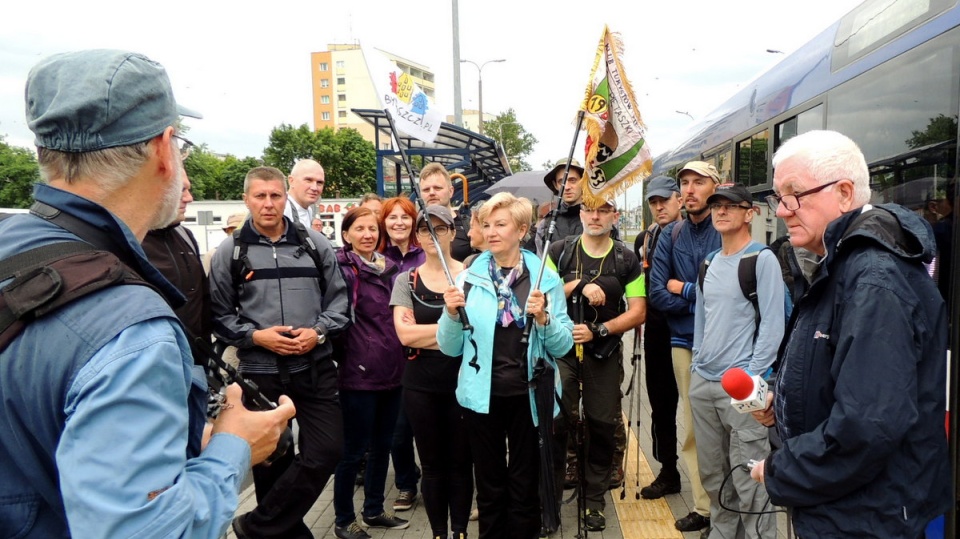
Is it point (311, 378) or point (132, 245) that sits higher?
point (132, 245)

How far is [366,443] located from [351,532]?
1.92ft

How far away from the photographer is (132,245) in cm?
128

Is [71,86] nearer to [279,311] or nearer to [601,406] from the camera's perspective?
[279,311]

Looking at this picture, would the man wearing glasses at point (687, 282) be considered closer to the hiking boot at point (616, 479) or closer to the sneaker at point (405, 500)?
the hiking boot at point (616, 479)

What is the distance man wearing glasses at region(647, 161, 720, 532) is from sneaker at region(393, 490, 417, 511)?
1957 millimetres

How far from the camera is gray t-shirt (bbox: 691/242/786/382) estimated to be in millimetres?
3332

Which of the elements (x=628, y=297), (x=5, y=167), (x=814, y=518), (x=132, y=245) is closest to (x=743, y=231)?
(x=628, y=297)

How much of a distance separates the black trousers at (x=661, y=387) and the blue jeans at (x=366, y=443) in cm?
203

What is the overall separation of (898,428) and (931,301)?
1.44ft

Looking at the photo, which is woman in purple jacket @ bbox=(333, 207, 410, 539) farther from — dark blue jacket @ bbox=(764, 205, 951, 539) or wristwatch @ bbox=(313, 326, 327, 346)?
dark blue jacket @ bbox=(764, 205, 951, 539)

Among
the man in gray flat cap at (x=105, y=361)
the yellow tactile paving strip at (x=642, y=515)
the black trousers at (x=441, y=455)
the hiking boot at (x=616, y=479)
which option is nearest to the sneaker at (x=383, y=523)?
the black trousers at (x=441, y=455)

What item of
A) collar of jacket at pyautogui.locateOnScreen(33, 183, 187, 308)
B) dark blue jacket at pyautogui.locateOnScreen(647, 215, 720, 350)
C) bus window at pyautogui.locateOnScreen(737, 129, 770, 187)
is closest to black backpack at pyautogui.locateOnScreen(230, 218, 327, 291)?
collar of jacket at pyautogui.locateOnScreen(33, 183, 187, 308)

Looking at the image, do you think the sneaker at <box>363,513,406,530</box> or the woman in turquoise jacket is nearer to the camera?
the woman in turquoise jacket

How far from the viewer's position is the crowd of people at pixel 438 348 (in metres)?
1.11
